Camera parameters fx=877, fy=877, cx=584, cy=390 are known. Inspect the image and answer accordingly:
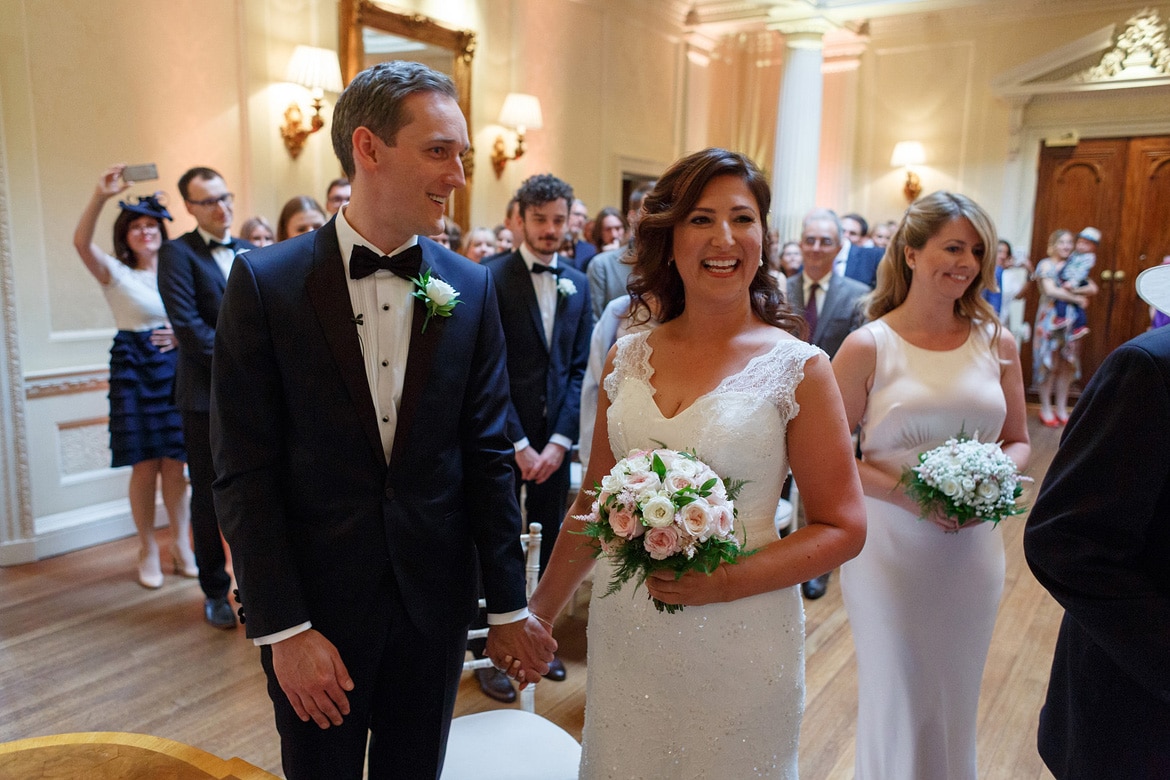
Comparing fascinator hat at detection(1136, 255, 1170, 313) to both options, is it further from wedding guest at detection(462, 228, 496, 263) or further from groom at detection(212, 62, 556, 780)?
wedding guest at detection(462, 228, 496, 263)

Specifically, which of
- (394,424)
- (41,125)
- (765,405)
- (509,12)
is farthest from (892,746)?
(509,12)

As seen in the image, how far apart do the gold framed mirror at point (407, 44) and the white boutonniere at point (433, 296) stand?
4144 millimetres

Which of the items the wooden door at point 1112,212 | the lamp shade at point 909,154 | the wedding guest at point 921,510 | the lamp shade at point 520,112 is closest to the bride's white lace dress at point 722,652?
the wedding guest at point 921,510

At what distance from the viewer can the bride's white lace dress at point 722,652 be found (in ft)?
5.25

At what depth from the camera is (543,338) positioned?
3.56m

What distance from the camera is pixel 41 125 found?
14.5 ft

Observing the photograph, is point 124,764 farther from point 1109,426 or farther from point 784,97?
point 784,97

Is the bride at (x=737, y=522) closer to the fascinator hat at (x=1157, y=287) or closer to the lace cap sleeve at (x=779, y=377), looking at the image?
the lace cap sleeve at (x=779, y=377)

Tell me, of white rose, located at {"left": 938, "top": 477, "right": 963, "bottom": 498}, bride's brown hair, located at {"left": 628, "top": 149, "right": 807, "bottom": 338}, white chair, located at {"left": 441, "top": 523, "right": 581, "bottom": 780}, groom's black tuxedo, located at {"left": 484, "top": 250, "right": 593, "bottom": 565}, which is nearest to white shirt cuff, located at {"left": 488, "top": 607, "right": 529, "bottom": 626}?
white chair, located at {"left": 441, "top": 523, "right": 581, "bottom": 780}

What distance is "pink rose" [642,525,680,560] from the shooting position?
1.35 meters

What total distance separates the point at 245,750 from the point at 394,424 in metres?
1.87

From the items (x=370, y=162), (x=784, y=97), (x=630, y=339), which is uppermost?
(x=784, y=97)

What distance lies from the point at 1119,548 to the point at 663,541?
0.63m

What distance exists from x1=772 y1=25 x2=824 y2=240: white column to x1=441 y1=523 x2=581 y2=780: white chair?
804cm
